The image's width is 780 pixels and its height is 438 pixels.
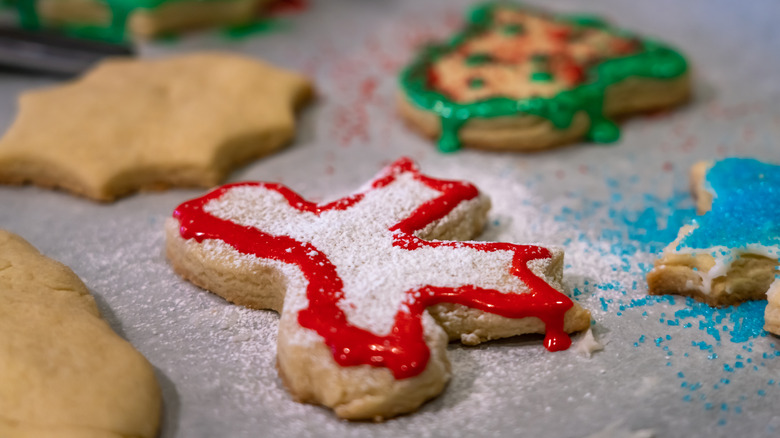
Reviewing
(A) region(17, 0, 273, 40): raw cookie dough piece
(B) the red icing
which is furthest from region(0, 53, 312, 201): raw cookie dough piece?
(A) region(17, 0, 273, 40): raw cookie dough piece

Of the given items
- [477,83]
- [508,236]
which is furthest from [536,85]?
[508,236]

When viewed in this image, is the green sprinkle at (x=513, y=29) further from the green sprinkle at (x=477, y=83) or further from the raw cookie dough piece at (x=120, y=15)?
the raw cookie dough piece at (x=120, y=15)

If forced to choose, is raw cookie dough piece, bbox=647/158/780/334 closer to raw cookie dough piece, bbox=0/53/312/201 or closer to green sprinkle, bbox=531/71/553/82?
green sprinkle, bbox=531/71/553/82

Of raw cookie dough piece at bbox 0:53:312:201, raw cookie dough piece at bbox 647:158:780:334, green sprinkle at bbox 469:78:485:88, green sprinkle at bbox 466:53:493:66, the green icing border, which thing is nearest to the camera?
raw cookie dough piece at bbox 647:158:780:334

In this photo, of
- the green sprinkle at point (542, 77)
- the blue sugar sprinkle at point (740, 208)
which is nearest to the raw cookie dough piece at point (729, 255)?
the blue sugar sprinkle at point (740, 208)

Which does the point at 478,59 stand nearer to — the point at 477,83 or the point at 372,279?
the point at 477,83

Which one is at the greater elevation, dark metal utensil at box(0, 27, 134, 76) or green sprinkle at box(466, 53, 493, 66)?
green sprinkle at box(466, 53, 493, 66)
